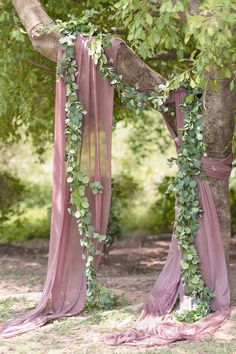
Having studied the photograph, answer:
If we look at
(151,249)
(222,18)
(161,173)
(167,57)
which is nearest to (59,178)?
(222,18)

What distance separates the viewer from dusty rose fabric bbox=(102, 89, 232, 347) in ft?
18.9

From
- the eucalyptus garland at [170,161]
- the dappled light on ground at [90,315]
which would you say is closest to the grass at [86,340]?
the dappled light on ground at [90,315]

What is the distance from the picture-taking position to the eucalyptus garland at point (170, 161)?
5961mm

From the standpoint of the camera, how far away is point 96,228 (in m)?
6.27

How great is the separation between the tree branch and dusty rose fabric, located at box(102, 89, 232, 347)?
0.30m

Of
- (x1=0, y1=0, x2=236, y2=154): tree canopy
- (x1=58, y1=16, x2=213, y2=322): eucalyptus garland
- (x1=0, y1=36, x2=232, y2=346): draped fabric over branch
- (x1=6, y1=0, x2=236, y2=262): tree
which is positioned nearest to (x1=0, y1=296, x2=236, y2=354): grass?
(x1=0, y1=36, x2=232, y2=346): draped fabric over branch

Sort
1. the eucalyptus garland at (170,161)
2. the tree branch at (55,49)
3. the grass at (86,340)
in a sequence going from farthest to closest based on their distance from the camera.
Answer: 1. the tree branch at (55,49)
2. the eucalyptus garland at (170,161)
3. the grass at (86,340)

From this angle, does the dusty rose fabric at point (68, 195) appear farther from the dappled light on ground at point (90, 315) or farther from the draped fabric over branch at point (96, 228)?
the dappled light on ground at point (90, 315)

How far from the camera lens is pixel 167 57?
8414 millimetres

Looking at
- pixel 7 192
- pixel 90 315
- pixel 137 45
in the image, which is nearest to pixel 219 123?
pixel 137 45

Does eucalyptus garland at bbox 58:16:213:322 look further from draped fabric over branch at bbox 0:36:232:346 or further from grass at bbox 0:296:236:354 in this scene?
grass at bbox 0:296:236:354

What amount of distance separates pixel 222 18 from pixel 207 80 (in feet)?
2.92

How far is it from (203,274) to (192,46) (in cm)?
224

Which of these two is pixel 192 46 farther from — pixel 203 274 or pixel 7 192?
pixel 7 192
